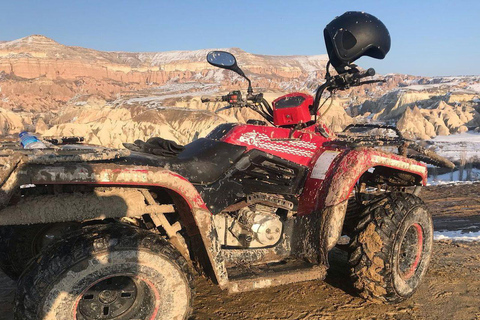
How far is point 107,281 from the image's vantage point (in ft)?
7.85

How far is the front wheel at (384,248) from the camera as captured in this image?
3031mm

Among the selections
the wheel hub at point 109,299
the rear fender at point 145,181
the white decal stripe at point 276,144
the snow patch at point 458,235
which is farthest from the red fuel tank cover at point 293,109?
the snow patch at point 458,235

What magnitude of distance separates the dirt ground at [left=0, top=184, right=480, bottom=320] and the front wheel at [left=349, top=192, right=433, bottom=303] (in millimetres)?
139

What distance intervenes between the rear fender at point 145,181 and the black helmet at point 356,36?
6.16 ft

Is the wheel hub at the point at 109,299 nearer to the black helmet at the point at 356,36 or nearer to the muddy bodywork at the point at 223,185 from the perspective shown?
the muddy bodywork at the point at 223,185

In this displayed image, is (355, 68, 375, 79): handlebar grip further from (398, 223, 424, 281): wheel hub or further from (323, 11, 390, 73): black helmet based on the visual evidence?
(398, 223, 424, 281): wheel hub

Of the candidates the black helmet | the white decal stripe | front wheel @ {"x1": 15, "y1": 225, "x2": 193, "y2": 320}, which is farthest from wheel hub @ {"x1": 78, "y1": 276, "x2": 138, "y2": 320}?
the black helmet

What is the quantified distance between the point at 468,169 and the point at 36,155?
61.7ft

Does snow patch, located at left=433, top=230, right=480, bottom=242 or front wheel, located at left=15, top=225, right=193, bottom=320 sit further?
snow patch, located at left=433, top=230, right=480, bottom=242

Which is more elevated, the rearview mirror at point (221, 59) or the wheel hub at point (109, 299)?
the rearview mirror at point (221, 59)

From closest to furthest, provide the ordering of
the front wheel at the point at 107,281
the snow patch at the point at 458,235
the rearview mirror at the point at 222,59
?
the front wheel at the point at 107,281
the rearview mirror at the point at 222,59
the snow patch at the point at 458,235

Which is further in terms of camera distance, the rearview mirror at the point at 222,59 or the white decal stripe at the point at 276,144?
the rearview mirror at the point at 222,59

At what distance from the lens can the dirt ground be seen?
3043 mm

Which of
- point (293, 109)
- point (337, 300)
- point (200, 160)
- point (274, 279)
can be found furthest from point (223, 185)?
point (337, 300)
